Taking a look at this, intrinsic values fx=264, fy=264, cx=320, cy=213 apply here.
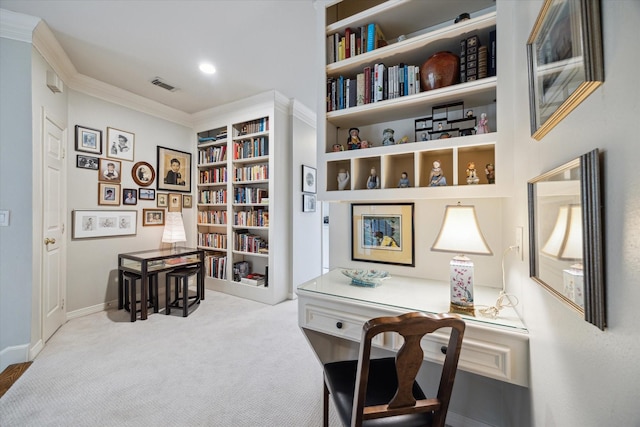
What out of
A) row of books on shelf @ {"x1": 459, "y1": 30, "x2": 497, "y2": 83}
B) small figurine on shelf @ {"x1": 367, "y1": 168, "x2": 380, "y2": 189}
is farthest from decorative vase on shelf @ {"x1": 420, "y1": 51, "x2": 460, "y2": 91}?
small figurine on shelf @ {"x1": 367, "y1": 168, "x2": 380, "y2": 189}

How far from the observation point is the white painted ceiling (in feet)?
6.47

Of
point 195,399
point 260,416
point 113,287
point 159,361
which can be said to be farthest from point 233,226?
point 260,416

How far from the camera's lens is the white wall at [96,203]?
2.94 m

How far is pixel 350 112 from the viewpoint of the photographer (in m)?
1.66

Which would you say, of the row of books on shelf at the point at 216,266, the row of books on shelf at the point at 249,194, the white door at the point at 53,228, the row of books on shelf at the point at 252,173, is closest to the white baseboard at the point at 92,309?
the white door at the point at 53,228

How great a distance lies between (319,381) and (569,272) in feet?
5.85

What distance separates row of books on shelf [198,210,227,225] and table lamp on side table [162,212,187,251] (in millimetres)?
445

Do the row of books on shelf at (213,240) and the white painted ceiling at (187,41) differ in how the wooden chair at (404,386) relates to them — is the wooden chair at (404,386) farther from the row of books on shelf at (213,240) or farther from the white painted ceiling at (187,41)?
the row of books on shelf at (213,240)

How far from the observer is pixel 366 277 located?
1602 mm

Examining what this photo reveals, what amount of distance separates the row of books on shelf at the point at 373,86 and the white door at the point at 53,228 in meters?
2.58

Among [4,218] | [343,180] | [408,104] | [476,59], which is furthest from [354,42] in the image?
[4,218]

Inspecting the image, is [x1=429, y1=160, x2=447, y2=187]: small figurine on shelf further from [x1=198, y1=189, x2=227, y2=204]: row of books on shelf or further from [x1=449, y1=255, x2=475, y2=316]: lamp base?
[x1=198, y1=189, x2=227, y2=204]: row of books on shelf

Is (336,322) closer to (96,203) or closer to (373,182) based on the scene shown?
(373,182)

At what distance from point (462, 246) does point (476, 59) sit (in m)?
0.95
